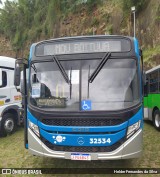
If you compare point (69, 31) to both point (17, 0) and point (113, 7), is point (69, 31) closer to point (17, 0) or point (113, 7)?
point (113, 7)

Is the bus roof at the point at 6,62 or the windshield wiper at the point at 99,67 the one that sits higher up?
the bus roof at the point at 6,62

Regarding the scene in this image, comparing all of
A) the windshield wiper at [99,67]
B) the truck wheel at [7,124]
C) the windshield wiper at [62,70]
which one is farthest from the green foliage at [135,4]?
the windshield wiper at [62,70]

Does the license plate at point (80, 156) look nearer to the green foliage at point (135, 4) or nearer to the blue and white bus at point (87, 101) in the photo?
the blue and white bus at point (87, 101)

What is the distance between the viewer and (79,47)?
5.38 m

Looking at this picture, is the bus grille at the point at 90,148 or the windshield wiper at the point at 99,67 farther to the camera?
the windshield wiper at the point at 99,67

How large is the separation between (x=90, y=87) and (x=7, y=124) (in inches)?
204

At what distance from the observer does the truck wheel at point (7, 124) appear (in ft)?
28.7

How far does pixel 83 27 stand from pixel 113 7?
18.5ft

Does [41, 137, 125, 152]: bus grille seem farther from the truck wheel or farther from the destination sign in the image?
the truck wheel

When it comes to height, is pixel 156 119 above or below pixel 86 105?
below

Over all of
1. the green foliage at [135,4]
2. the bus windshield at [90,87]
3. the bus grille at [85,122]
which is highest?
the green foliage at [135,4]

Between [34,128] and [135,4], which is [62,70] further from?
[135,4]

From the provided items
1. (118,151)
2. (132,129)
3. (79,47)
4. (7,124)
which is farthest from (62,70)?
(7,124)

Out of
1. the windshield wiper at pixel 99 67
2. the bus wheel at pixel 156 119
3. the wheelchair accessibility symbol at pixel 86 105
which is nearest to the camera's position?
the wheelchair accessibility symbol at pixel 86 105
